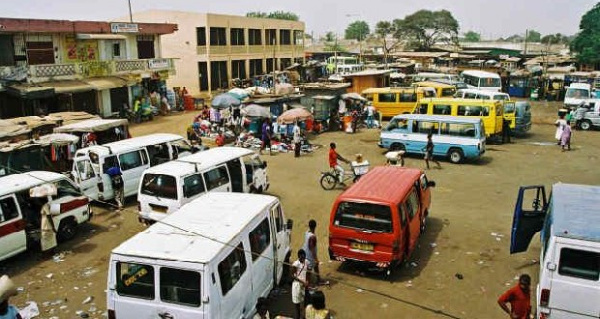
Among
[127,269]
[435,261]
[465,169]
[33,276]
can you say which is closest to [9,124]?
[33,276]

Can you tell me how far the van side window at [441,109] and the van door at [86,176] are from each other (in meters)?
14.5

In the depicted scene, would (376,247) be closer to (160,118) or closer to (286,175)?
(286,175)

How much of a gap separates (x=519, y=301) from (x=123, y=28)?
1019 inches

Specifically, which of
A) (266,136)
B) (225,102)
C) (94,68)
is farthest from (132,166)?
(94,68)

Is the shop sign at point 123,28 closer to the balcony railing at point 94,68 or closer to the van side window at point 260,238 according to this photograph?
the balcony railing at point 94,68

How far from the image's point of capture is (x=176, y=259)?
20.4ft

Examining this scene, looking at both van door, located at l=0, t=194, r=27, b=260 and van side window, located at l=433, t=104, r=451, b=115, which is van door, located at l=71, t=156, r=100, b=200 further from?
van side window, located at l=433, t=104, r=451, b=115

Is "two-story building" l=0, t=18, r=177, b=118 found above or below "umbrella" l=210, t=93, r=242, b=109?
above

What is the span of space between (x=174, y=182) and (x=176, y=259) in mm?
5269

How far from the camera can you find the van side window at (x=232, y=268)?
21.4 ft

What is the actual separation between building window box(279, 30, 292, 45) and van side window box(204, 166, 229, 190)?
136 ft

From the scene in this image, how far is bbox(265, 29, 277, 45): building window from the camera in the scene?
49609mm

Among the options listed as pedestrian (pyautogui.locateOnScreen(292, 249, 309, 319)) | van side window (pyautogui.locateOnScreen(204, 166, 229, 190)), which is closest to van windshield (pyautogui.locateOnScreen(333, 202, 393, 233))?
pedestrian (pyautogui.locateOnScreen(292, 249, 309, 319))

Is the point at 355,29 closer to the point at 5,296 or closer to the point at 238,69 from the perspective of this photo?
the point at 238,69
